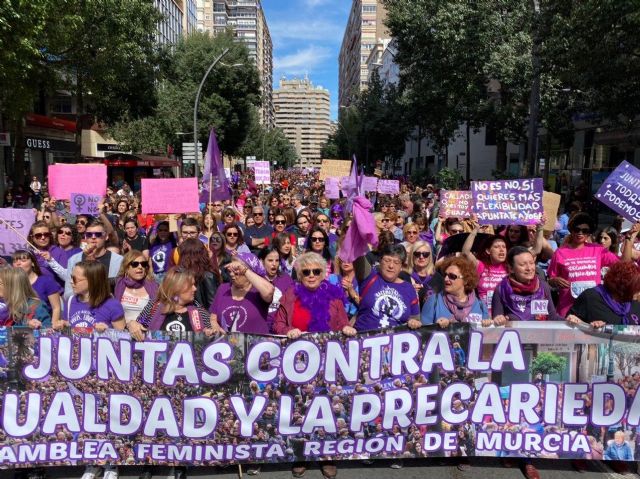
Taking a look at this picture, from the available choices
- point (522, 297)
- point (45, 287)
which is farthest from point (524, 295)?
point (45, 287)

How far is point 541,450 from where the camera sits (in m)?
3.82

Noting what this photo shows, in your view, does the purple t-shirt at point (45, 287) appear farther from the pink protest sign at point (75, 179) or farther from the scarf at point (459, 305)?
the scarf at point (459, 305)

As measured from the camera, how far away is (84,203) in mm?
7316

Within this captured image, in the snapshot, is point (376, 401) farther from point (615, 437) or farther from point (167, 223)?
point (167, 223)

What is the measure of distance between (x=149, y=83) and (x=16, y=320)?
2599 centimetres

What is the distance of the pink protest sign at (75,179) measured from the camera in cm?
714

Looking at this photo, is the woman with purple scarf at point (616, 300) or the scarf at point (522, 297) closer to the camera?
the woman with purple scarf at point (616, 300)

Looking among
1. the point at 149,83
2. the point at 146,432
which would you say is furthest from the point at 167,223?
the point at 149,83

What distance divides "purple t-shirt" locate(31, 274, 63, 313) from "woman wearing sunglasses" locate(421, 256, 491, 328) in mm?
3068

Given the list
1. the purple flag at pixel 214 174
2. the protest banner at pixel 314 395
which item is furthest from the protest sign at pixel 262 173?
the protest banner at pixel 314 395

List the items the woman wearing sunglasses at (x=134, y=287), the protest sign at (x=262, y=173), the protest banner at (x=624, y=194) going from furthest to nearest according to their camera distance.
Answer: the protest sign at (x=262, y=173)
the protest banner at (x=624, y=194)
the woman wearing sunglasses at (x=134, y=287)

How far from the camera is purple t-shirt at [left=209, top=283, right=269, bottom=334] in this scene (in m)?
A: 4.12

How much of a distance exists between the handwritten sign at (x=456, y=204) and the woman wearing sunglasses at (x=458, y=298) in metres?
3.30

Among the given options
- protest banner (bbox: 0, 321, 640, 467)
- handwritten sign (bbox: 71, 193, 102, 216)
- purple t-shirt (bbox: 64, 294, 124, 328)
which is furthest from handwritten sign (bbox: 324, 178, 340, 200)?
protest banner (bbox: 0, 321, 640, 467)
